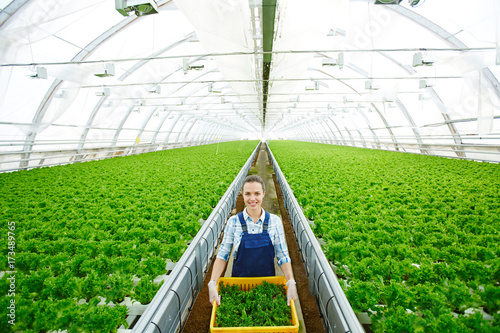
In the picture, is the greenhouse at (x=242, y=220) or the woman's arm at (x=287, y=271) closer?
the greenhouse at (x=242, y=220)

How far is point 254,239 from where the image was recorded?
2.79 m

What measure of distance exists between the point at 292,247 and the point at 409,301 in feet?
11.4

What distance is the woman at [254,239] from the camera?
2688 mm

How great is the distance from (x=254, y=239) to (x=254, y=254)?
21cm

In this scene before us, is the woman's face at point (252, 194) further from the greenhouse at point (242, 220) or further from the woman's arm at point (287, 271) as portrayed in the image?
the woman's arm at point (287, 271)

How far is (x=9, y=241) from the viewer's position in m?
3.11

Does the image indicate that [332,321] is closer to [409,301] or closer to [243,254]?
[409,301]

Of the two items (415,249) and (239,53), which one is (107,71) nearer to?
(239,53)

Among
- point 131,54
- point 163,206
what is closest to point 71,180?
point 163,206

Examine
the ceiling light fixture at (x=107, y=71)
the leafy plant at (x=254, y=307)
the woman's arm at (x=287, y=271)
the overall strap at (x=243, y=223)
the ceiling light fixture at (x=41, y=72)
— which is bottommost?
the leafy plant at (x=254, y=307)

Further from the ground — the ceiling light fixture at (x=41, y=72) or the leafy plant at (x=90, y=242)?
the ceiling light fixture at (x=41, y=72)

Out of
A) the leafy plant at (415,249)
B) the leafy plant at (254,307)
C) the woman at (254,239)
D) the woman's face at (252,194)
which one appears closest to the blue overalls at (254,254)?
the woman at (254,239)

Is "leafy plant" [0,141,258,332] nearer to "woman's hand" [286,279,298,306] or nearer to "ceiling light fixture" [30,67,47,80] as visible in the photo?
"woman's hand" [286,279,298,306]

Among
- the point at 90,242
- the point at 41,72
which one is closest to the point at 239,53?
the point at 90,242
